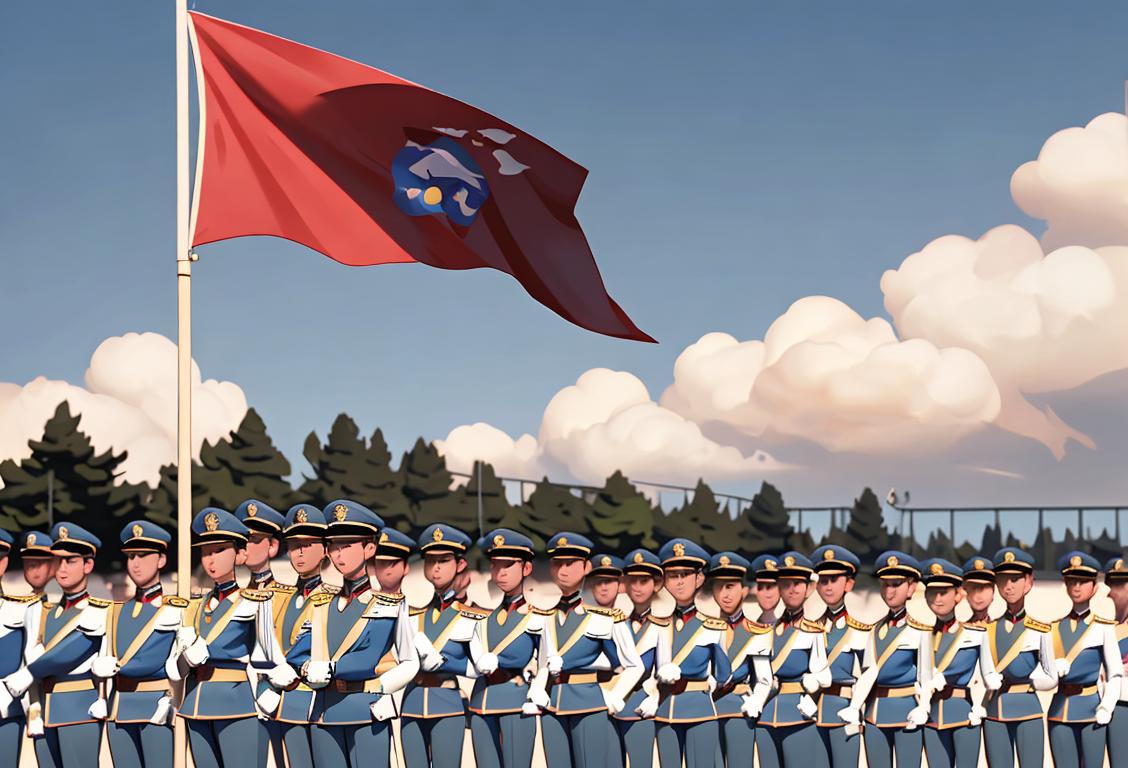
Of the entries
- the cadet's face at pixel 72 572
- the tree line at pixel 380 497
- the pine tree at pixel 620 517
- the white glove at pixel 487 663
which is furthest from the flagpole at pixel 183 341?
the pine tree at pixel 620 517

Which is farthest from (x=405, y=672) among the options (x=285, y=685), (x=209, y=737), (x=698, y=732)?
(x=698, y=732)

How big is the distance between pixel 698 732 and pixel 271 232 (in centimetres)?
502

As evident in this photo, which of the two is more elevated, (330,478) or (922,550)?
(330,478)

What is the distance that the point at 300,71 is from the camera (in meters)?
10.8

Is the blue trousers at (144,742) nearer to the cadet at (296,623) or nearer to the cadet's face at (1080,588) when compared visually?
the cadet at (296,623)

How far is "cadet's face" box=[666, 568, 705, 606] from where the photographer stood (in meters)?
11.6

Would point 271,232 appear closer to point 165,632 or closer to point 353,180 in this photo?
point 353,180

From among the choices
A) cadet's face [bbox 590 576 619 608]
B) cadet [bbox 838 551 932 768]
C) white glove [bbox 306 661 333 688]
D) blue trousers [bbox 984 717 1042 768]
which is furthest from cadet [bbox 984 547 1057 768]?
white glove [bbox 306 661 333 688]

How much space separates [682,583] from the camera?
11609mm

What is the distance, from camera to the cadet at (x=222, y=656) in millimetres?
10000

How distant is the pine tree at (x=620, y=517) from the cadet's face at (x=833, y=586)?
50.4 meters

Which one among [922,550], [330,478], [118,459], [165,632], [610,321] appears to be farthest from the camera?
[330,478]

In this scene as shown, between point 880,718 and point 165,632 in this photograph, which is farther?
point 880,718

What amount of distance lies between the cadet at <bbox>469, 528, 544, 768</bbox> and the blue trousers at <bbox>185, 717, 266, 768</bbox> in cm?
175
